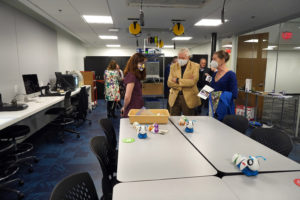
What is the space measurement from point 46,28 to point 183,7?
378 cm

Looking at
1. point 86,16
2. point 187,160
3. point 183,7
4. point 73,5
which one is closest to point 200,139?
point 187,160

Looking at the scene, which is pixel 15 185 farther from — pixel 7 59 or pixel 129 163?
pixel 7 59

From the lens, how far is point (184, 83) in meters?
2.72

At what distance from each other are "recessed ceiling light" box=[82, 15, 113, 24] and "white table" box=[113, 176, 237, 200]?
447cm

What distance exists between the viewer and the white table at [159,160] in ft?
3.63

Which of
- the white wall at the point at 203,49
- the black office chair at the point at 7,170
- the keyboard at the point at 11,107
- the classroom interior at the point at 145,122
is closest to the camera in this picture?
the classroom interior at the point at 145,122

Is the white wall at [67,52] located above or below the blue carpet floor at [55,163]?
above

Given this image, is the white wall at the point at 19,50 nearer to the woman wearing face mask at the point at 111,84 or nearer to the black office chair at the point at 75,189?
the woman wearing face mask at the point at 111,84

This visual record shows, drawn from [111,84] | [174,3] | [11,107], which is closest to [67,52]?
[111,84]

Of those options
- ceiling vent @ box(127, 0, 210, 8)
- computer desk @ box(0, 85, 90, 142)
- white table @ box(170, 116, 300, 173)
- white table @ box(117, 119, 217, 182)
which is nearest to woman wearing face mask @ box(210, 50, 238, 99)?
white table @ box(170, 116, 300, 173)

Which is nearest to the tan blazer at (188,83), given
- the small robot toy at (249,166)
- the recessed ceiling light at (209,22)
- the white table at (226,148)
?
the white table at (226,148)

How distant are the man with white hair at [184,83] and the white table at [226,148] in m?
0.78

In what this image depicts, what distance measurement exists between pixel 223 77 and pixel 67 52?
6.29 metres

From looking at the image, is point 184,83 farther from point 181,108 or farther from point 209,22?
point 209,22
